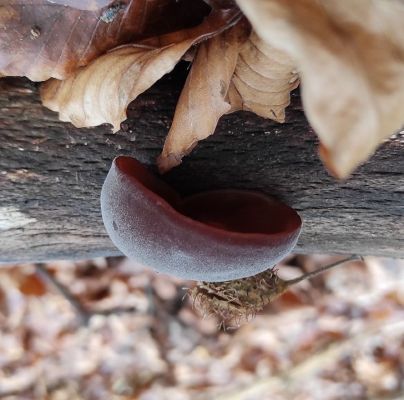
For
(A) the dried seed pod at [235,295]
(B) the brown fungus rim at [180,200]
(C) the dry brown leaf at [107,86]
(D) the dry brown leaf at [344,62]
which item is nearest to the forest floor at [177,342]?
(A) the dried seed pod at [235,295]

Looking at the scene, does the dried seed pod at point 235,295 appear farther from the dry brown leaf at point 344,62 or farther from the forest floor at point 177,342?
the forest floor at point 177,342

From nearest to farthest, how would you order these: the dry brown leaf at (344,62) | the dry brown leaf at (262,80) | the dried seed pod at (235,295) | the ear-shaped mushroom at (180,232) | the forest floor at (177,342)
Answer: the dry brown leaf at (344,62) → the dry brown leaf at (262,80) → the ear-shaped mushroom at (180,232) → the dried seed pod at (235,295) → the forest floor at (177,342)

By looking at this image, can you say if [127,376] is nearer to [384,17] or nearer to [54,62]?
[54,62]

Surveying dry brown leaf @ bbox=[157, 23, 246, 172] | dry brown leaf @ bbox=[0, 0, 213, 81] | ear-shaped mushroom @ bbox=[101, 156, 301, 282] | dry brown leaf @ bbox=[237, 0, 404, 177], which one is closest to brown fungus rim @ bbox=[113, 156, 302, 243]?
ear-shaped mushroom @ bbox=[101, 156, 301, 282]

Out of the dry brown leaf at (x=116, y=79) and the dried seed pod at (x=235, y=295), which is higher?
the dry brown leaf at (x=116, y=79)

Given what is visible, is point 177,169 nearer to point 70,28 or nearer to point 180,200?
point 180,200

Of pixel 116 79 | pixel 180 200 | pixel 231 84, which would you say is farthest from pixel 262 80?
pixel 180 200
